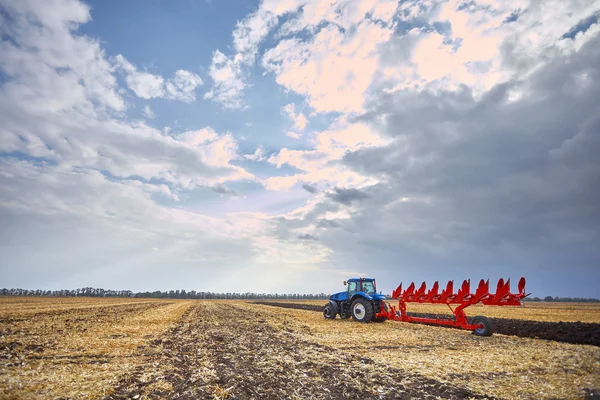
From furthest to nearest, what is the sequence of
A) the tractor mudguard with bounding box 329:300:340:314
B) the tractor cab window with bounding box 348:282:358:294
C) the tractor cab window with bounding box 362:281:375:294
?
1. the tractor mudguard with bounding box 329:300:340:314
2. the tractor cab window with bounding box 348:282:358:294
3. the tractor cab window with bounding box 362:281:375:294

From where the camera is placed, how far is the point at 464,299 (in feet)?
56.2

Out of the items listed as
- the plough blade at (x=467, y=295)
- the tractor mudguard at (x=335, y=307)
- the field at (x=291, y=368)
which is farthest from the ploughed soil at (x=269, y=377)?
the tractor mudguard at (x=335, y=307)

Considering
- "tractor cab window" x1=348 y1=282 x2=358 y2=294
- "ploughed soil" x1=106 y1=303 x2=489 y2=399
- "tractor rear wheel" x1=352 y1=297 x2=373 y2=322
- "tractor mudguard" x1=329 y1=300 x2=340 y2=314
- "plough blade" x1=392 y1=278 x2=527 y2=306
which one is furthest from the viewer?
"tractor mudguard" x1=329 y1=300 x2=340 y2=314

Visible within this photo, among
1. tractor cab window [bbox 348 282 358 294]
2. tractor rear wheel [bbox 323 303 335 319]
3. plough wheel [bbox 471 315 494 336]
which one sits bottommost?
tractor rear wheel [bbox 323 303 335 319]

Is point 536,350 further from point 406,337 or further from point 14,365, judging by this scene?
point 14,365

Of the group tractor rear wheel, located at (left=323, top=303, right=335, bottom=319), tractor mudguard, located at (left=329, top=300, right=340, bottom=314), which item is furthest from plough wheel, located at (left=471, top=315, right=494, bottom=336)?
tractor rear wheel, located at (left=323, top=303, right=335, bottom=319)

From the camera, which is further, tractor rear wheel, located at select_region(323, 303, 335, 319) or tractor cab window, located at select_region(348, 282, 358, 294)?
tractor rear wheel, located at select_region(323, 303, 335, 319)

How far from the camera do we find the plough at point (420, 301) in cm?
1550

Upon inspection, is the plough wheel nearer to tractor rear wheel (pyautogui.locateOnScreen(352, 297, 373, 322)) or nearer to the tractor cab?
tractor rear wheel (pyautogui.locateOnScreen(352, 297, 373, 322))

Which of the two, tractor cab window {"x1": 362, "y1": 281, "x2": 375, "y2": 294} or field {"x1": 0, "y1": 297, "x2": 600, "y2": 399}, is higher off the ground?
tractor cab window {"x1": 362, "y1": 281, "x2": 375, "y2": 294}

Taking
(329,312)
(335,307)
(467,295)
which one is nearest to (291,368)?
(467,295)

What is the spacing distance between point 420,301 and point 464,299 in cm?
313

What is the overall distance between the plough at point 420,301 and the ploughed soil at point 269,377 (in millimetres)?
8773

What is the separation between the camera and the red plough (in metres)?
15.2
